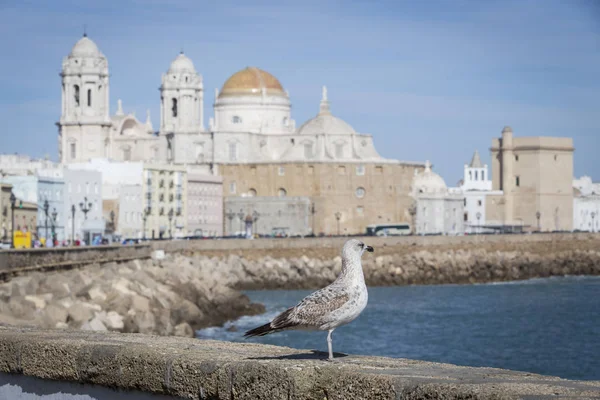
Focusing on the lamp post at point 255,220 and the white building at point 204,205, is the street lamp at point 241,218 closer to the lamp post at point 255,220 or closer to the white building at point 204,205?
the lamp post at point 255,220

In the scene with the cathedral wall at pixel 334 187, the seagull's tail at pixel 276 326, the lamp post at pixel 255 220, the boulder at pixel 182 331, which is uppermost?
the cathedral wall at pixel 334 187

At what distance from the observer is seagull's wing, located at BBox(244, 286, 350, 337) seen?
6152mm

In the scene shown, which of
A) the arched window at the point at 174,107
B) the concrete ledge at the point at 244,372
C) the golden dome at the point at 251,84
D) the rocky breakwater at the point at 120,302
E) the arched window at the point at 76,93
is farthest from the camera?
the golden dome at the point at 251,84

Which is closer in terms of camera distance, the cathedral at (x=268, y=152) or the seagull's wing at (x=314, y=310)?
the seagull's wing at (x=314, y=310)

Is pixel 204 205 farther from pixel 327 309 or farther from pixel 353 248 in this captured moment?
pixel 327 309

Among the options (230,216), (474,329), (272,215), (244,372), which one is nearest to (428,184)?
(272,215)

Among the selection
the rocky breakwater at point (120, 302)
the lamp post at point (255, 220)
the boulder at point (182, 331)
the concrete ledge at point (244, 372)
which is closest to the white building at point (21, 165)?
the lamp post at point (255, 220)

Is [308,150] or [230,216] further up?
[308,150]

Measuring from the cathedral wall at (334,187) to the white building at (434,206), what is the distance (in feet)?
4.79

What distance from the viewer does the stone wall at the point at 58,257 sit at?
1121 inches

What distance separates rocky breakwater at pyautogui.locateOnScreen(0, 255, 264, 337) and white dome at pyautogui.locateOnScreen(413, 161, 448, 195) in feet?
195

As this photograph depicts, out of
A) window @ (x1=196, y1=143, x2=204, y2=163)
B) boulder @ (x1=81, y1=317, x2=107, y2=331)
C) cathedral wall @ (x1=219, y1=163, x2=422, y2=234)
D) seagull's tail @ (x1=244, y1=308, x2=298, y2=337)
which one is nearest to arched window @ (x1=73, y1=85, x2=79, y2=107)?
window @ (x1=196, y1=143, x2=204, y2=163)

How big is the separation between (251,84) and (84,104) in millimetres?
18028

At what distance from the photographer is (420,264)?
58438mm
